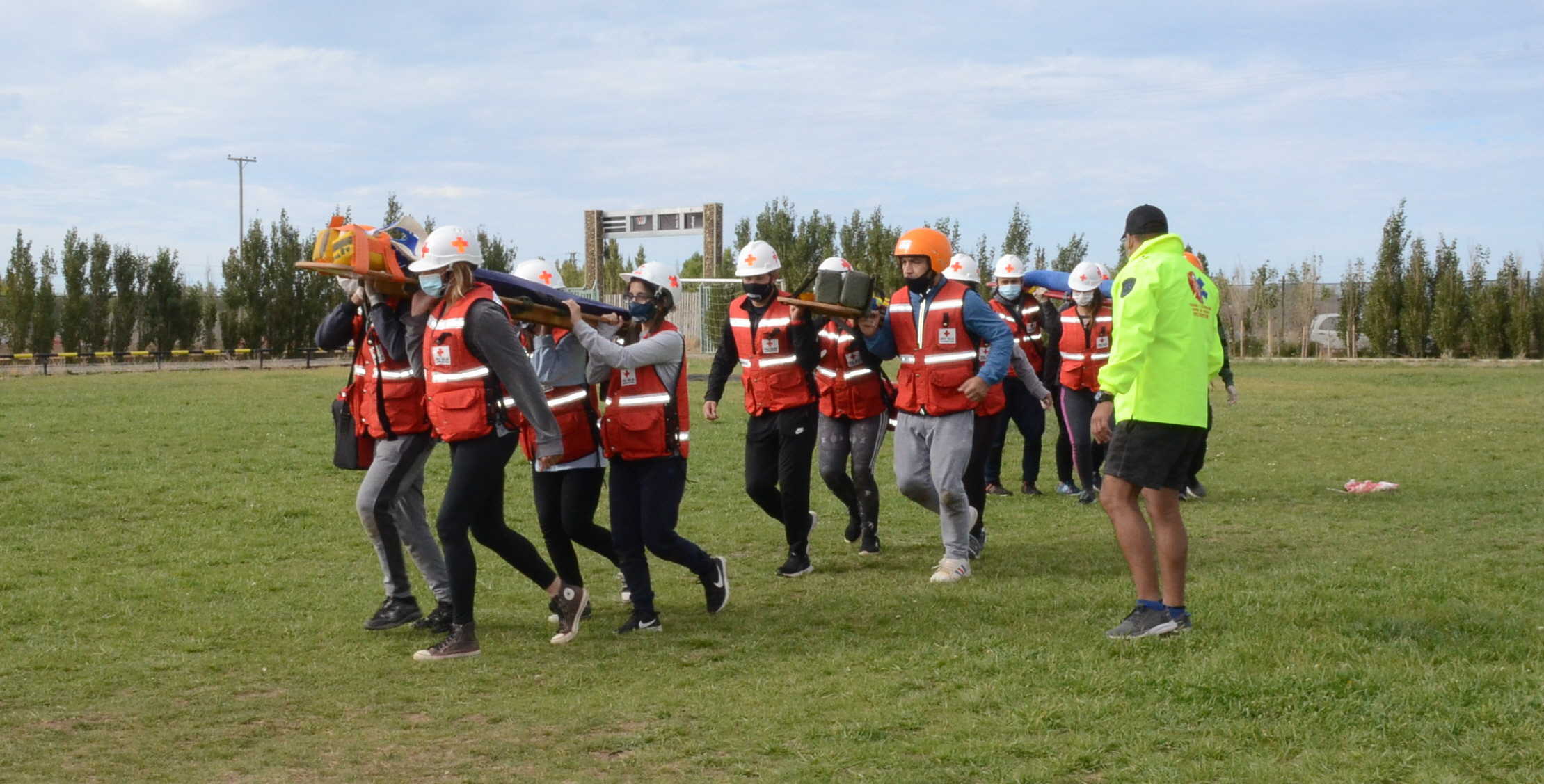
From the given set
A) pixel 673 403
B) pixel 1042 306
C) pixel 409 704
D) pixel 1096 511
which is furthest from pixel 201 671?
pixel 1042 306

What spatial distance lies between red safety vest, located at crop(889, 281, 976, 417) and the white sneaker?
90cm

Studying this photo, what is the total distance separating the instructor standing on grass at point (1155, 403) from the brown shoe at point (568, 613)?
267cm

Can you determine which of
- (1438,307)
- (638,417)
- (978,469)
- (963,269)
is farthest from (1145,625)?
(1438,307)

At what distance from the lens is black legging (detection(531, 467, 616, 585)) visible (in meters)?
7.32

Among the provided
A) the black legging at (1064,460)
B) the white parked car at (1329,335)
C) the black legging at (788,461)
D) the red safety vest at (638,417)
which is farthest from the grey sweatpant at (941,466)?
the white parked car at (1329,335)

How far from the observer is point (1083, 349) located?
1154cm

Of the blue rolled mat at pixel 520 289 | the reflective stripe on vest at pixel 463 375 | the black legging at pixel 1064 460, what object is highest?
the blue rolled mat at pixel 520 289

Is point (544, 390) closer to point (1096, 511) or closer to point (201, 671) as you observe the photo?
point (201, 671)

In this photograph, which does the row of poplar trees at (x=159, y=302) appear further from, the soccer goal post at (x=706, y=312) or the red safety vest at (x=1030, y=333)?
the red safety vest at (x=1030, y=333)

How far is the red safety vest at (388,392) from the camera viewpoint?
681 centimetres

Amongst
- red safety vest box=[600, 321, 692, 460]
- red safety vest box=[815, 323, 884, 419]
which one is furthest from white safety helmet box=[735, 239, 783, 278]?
red safety vest box=[600, 321, 692, 460]

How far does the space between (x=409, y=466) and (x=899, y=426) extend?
3109 millimetres

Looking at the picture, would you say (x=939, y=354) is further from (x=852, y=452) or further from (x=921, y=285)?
(x=852, y=452)

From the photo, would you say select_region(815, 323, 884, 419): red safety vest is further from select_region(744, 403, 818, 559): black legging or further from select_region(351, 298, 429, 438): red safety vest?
select_region(351, 298, 429, 438): red safety vest
